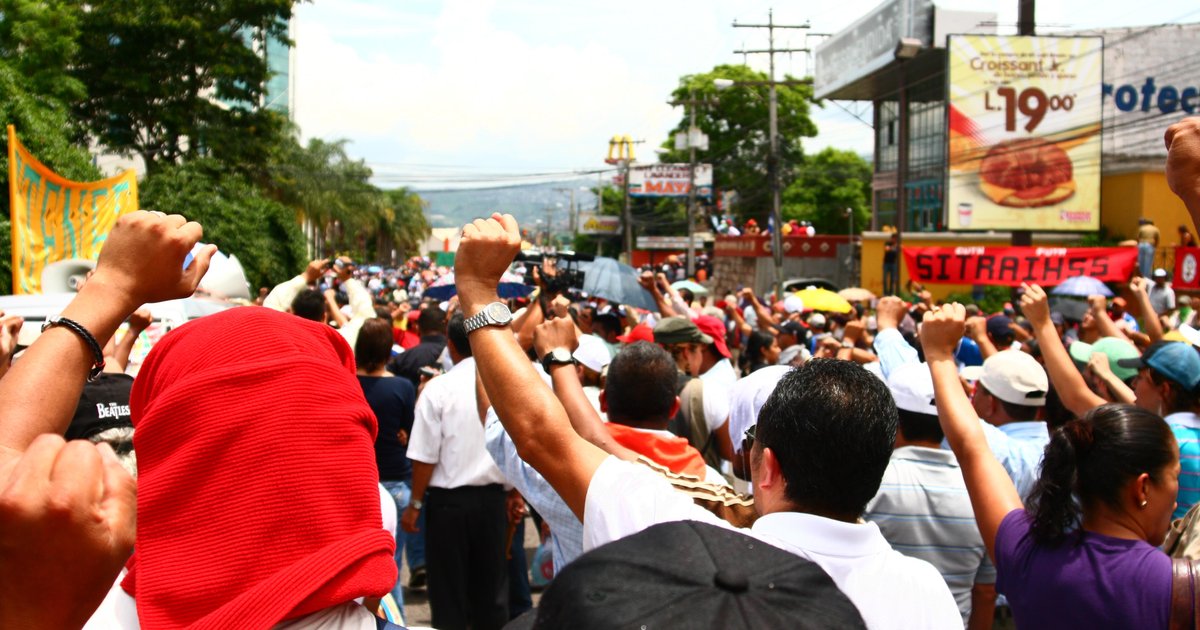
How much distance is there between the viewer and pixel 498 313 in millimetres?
2029

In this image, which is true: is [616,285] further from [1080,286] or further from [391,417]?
[1080,286]

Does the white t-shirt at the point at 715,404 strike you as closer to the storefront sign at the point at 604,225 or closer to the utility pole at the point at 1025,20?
the utility pole at the point at 1025,20

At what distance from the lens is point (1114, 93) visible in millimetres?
31328

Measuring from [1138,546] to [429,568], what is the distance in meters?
3.49

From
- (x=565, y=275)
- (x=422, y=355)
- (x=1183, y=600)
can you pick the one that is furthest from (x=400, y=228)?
(x=1183, y=600)

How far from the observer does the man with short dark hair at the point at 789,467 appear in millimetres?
1827

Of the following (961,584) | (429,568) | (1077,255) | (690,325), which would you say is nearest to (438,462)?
(429,568)

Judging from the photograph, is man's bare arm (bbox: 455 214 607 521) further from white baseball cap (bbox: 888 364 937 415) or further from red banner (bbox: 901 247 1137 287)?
red banner (bbox: 901 247 1137 287)

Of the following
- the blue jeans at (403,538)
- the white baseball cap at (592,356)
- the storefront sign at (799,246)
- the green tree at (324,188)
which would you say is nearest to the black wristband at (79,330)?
the blue jeans at (403,538)

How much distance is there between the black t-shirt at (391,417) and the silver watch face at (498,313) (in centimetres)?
357

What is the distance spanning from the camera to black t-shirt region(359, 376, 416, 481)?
18.0 feet

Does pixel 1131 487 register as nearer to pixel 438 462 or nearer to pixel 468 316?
pixel 468 316

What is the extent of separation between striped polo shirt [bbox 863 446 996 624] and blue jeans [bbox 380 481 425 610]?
6.34 feet

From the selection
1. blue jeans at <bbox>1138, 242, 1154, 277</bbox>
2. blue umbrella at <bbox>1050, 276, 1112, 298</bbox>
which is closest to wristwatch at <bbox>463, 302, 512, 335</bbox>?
blue umbrella at <bbox>1050, 276, 1112, 298</bbox>
